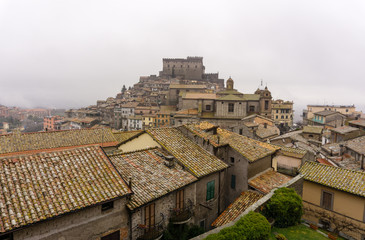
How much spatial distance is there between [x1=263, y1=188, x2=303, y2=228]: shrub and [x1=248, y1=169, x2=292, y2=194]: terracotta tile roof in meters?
2.64

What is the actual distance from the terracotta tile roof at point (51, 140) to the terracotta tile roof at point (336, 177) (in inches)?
811

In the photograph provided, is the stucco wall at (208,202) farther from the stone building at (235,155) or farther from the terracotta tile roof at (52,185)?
the terracotta tile roof at (52,185)

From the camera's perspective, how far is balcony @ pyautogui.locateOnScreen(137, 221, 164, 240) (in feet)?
35.5

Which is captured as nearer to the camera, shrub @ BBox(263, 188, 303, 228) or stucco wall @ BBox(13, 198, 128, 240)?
stucco wall @ BBox(13, 198, 128, 240)

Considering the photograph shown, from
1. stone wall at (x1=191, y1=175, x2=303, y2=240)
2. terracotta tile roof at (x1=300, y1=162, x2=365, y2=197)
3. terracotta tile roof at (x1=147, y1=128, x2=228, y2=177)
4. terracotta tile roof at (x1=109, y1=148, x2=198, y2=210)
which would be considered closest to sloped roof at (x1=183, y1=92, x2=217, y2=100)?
terracotta tile roof at (x1=300, y1=162, x2=365, y2=197)

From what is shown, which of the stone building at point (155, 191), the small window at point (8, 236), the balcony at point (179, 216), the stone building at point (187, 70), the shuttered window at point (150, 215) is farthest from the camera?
the stone building at point (187, 70)

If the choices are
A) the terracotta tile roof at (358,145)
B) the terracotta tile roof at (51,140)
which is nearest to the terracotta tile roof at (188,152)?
the terracotta tile roof at (51,140)

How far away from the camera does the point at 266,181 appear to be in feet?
54.8

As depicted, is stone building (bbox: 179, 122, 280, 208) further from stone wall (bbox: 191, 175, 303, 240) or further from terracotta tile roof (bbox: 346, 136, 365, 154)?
terracotta tile roof (bbox: 346, 136, 365, 154)

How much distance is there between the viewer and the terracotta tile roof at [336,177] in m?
15.4

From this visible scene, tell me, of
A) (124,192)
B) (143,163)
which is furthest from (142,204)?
(143,163)

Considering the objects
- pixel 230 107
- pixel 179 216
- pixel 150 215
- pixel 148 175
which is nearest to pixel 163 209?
pixel 150 215

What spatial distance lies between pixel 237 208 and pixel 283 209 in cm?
292

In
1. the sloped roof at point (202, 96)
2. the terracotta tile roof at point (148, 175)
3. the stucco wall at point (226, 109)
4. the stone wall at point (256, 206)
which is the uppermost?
the sloped roof at point (202, 96)
